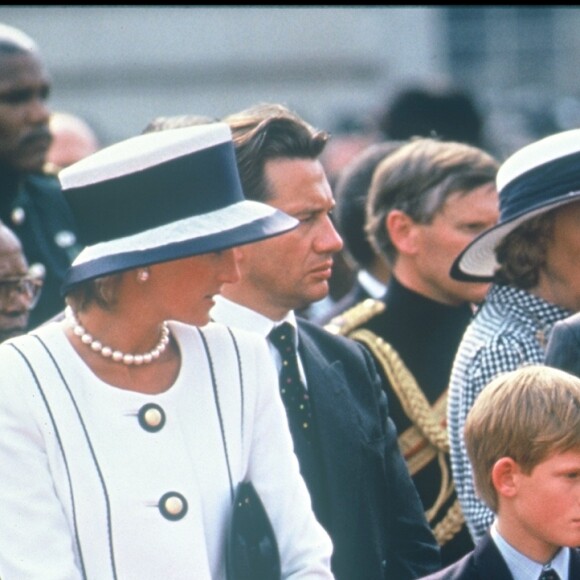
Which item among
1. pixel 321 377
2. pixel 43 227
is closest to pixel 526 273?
pixel 321 377

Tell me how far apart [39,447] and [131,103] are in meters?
24.1

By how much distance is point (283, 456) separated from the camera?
457 centimetres

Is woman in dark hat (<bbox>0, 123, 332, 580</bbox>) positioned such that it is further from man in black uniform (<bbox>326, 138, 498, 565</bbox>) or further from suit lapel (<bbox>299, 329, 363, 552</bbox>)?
man in black uniform (<bbox>326, 138, 498, 565</bbox>)

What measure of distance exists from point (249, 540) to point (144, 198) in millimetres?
731

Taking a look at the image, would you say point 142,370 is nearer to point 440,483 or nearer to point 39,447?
point 39,447

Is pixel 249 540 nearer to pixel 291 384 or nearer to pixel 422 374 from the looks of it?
pixel 291 384

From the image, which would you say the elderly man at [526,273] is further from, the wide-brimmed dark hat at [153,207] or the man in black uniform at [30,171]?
the man in black uniform at [30,171]

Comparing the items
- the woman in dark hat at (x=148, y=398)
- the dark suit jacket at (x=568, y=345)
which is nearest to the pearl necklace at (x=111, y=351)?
the woman in dark hat at (x=148, y=398)

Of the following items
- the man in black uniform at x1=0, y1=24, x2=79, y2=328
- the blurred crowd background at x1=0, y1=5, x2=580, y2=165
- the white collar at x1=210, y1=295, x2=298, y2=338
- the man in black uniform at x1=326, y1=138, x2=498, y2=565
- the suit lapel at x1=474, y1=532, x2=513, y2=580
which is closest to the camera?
the suit lapel at x1=474, y1=532, x2=513, y2=580

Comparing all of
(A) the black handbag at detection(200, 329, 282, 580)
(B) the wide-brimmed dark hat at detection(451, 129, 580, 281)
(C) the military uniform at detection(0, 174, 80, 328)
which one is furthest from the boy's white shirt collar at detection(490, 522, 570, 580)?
(C) the military uniform at detection(0, 174, 80, 328)

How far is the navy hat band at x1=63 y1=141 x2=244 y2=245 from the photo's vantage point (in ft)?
14.8

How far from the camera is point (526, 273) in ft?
18.6

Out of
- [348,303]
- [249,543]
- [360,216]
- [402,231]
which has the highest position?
[249,543]

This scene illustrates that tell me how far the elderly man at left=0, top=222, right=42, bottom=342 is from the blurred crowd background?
21.7 metres
